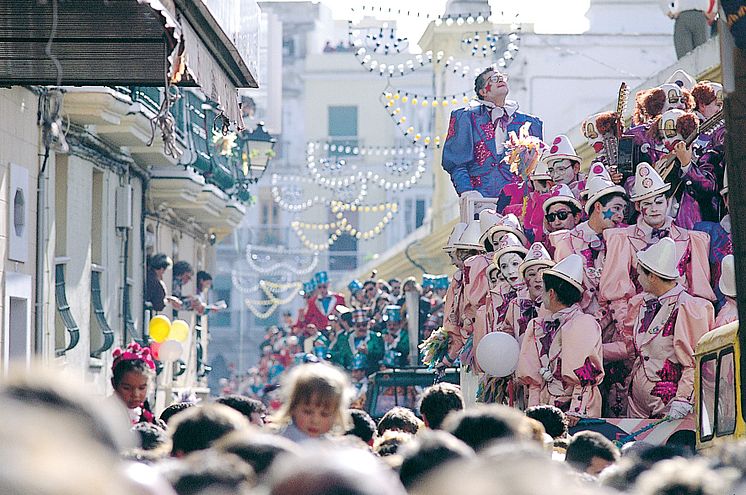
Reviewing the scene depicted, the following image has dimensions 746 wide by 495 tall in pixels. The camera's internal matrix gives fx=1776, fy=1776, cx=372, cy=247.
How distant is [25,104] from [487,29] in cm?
1760

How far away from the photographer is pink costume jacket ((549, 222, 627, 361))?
1155cm

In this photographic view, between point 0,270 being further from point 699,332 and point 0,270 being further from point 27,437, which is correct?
point 27,437

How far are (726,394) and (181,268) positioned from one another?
16675 millimetres

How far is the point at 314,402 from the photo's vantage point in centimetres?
699

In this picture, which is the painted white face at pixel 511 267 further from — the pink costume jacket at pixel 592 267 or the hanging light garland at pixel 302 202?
the hanging light garland at pixel 302 202

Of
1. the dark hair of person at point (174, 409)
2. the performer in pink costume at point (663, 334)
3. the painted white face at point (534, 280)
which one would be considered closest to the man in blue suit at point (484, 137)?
Answer: the painted white face at point (534, 280)

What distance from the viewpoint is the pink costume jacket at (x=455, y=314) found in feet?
47.5

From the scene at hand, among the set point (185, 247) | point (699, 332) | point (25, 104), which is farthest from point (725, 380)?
point (185, 247)

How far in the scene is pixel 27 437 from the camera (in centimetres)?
356

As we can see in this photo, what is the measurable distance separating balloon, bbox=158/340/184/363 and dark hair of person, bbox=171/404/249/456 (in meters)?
13.3

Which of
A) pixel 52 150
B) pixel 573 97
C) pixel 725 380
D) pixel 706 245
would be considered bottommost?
pixel 725 380

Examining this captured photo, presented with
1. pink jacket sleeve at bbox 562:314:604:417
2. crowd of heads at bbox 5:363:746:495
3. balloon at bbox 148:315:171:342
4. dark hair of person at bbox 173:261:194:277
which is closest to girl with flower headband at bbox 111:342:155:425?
crowd of heads at bbox 5:363:746:495

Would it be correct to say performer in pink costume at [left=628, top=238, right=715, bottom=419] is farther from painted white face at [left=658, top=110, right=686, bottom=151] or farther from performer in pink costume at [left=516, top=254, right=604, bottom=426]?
painted white face at [left=658, top=110, right=686, bottom=151]

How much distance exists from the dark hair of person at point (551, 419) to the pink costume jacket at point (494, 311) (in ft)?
11.1
